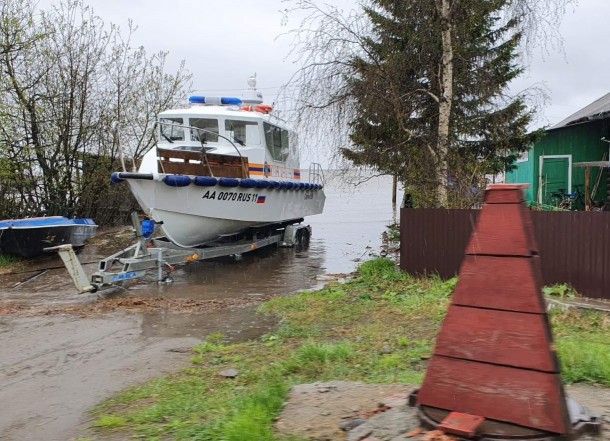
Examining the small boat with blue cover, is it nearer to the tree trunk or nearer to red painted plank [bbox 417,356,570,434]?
the tree trunk

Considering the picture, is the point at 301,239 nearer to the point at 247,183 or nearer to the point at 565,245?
the point at 247,183

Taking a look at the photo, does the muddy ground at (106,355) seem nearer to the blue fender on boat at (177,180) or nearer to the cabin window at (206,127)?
the blue fender on boat at (177,180)

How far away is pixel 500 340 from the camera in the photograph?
10.4 feet

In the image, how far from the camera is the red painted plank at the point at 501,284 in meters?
3.15

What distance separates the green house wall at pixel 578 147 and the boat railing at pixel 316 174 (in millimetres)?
6408

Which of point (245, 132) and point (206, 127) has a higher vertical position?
point (206, 127)

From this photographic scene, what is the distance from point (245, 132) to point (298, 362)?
961 cm

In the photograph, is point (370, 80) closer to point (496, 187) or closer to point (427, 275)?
point (427, 275)

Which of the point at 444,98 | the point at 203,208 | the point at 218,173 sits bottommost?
the point at 203,208

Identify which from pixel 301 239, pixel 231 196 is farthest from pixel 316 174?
pixel 231 196

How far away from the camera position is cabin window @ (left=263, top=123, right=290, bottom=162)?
48.0 ft

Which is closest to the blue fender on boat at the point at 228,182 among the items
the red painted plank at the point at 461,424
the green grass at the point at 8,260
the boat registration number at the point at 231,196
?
the boat registration number at the point at 231,196

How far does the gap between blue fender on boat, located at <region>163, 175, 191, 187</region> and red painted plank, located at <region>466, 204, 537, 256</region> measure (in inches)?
349

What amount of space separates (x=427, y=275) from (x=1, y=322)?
680cm
